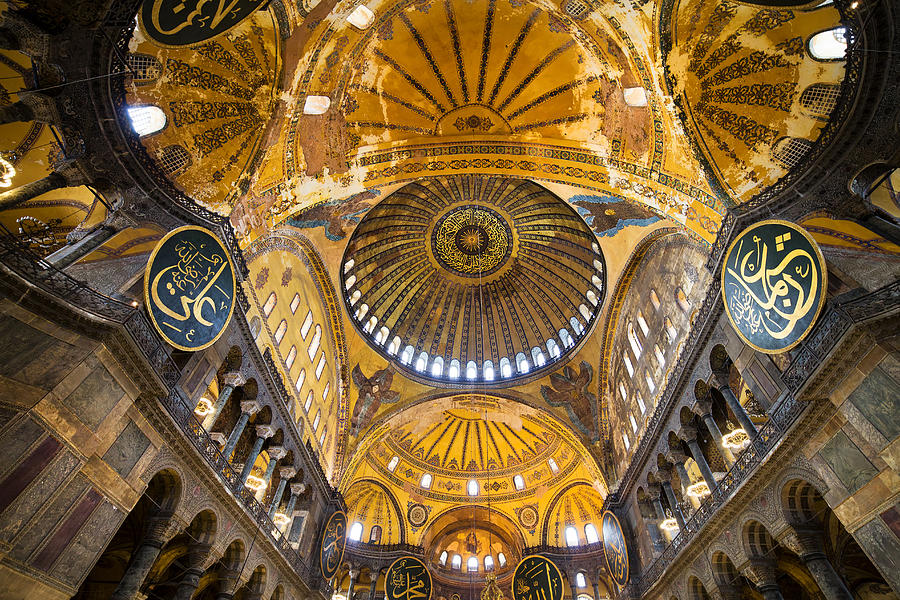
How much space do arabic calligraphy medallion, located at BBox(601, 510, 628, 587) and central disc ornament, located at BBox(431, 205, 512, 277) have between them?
9959mm

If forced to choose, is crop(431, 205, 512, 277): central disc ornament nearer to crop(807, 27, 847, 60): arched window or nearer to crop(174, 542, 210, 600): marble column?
crop(807, 27, 847, 60): arched window

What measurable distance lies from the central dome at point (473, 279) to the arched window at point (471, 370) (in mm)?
47

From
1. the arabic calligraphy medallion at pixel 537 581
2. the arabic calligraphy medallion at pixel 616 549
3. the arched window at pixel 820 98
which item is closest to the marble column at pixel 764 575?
the arabic calligraphy medallion at pixel 616 549

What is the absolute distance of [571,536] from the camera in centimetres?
1902

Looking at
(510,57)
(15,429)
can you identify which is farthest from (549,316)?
(15,429)

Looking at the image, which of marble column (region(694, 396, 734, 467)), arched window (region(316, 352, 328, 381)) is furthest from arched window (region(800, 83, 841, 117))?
arched window (region(316, 352, 328, 381))

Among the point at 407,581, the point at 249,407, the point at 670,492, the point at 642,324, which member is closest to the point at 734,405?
the point at 670,492

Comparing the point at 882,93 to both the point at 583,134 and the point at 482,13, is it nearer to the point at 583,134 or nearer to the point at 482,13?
the point at 583,134

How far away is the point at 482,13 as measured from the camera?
1028 cm

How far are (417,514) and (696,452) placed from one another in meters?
13.2

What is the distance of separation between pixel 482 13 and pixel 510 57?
1.17 m

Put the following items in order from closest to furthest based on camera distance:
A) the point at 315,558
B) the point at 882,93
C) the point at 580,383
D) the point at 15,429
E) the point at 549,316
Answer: the point at 15,429 < the point at 882,93 < the point at 315,558 < the point at 580,383 < the point at 549,316

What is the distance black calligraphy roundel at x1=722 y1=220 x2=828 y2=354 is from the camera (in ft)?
20.4

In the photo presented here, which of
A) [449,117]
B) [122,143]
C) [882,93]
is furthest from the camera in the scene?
[449,117]
